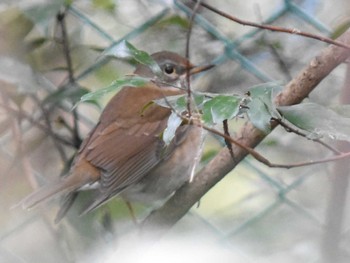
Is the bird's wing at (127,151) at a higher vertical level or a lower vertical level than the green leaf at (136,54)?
lower

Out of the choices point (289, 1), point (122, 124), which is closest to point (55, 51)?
point (122, 124)

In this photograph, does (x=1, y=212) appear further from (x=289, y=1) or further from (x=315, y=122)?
(x=315, y=122)

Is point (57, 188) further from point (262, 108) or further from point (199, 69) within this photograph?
point (262, 108)

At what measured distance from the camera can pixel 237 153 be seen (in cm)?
240

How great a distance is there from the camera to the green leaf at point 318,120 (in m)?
1.78

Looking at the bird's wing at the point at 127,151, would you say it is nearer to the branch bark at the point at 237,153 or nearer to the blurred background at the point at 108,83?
the blurred background at the point at 108,83

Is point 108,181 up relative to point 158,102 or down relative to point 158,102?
down

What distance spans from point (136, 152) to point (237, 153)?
2.51 ft

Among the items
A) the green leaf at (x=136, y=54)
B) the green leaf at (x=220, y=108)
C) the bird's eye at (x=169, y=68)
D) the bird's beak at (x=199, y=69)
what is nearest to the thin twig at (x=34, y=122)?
the bird's eye at (x=169, y=68)

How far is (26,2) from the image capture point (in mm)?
2775

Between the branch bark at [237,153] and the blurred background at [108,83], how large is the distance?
70mm

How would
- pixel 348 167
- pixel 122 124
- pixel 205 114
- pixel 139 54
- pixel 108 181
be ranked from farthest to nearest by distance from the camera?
pixel 122 124
pixel 108 181
pixel 139 54
pixel 205 114
pixel 348 167

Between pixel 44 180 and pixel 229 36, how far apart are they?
785mm

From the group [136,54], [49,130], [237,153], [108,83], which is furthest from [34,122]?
[136,54]
